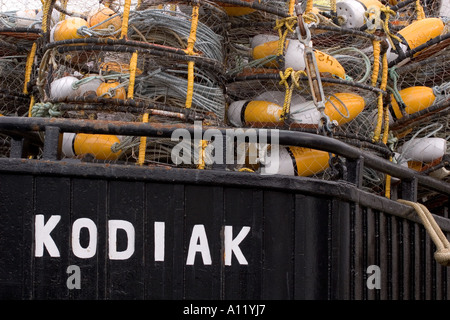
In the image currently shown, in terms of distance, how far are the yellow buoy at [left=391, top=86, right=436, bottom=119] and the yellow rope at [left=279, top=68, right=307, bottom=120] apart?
4.89 feet

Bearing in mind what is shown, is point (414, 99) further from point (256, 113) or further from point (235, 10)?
point (235, 10)

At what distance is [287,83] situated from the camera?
5559 millimetres

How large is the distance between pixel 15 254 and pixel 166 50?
1961 millimetres

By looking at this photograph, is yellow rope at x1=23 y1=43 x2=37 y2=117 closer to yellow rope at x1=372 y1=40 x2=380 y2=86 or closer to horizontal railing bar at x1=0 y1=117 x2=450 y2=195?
horizontal railing bar at x1=0 y1=117 x2=450 y2=195

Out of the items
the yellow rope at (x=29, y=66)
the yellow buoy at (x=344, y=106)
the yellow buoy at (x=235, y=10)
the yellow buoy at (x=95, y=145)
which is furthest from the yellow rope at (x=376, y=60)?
the yellow rope at (x=29, y=66)

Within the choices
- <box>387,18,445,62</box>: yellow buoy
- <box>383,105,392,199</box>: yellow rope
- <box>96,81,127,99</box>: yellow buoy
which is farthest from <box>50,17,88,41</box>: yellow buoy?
<box>387,18,445,62</box>: yellow buoy

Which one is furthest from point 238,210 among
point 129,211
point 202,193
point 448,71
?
point 448,71

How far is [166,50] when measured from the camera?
510cm

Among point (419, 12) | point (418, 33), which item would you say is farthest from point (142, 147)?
point (419, 12)

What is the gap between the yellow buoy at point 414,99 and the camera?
6555 mm

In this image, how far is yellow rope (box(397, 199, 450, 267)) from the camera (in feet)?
14.5

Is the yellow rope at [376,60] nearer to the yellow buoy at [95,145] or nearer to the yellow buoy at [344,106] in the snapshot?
the yellow buoy at [344,106]

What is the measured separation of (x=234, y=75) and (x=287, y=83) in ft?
2.21

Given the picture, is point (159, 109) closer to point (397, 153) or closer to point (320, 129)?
point (320, 129)
